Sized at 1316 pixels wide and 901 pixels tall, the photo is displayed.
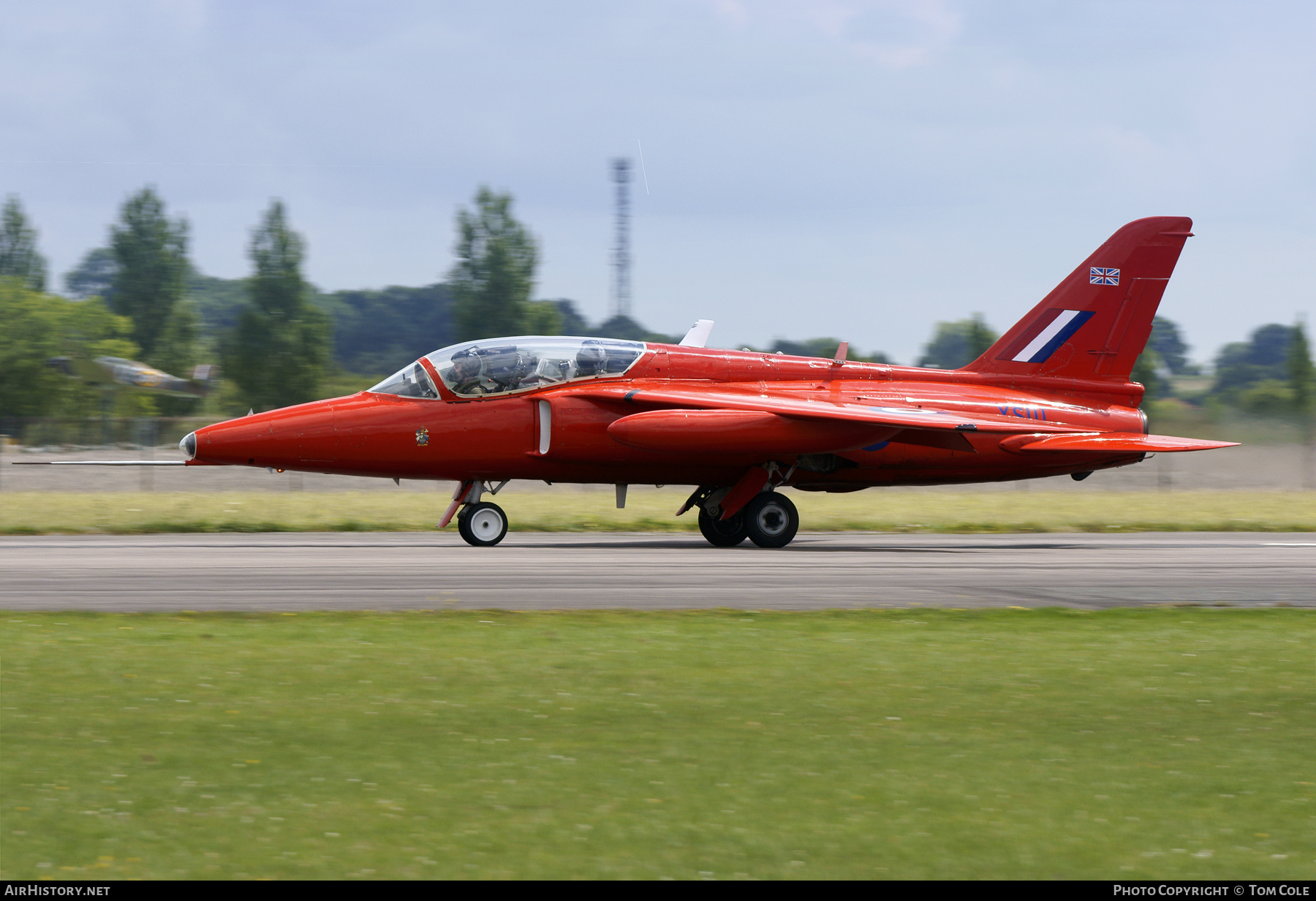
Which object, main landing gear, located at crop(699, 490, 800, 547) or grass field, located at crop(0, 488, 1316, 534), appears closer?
main landing gear, located at crop(699, 490, 800, 547)

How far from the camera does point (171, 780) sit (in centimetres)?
582

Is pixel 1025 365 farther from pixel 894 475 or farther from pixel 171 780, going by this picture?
pixel 171 780

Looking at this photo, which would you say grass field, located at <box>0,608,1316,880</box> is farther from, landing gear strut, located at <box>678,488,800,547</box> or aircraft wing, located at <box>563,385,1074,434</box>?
landing gear strut, located at <box>678,488,800,547</box>

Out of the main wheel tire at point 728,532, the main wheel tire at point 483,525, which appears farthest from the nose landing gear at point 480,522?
the main wheel tire at point 728,532

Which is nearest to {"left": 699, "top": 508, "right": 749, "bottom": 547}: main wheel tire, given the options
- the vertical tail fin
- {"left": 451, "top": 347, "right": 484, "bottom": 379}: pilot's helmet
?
{"left": 451, "top": 347, "right": 484, "bottom": 379}: pilot's helmet

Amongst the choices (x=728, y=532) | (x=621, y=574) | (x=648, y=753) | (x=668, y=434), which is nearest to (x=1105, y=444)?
(x=728, y=532)

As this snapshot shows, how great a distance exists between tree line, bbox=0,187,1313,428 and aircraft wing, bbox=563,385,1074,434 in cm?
2405

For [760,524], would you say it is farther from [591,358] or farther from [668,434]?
[591,358]

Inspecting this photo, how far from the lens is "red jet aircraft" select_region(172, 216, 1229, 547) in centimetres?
1914

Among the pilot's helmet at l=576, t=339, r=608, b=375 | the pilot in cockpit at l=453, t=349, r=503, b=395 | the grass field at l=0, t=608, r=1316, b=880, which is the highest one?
the pilot's helmet at l=576, t=339, r=608, b=375

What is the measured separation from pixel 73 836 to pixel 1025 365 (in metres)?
19.7

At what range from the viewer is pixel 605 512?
1065 inches

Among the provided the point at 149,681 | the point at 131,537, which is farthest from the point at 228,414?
the point at 149,681

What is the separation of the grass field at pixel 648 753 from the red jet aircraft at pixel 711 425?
888 centimetres
